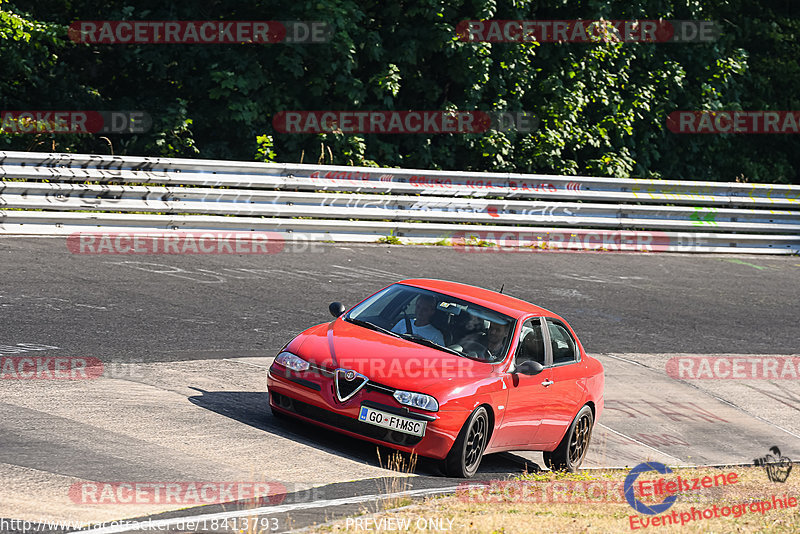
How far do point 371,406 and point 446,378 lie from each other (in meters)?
0.67

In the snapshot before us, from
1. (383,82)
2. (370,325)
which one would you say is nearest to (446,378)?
(370,325)

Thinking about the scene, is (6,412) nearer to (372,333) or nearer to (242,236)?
(372,333)

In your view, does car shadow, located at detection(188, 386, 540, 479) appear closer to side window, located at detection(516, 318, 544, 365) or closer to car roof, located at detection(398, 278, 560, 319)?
side window, located at detection(516, 318, 544, 365)

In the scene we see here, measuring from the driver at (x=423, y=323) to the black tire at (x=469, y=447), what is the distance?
33.8 inches

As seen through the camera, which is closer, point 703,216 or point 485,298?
point 485,298

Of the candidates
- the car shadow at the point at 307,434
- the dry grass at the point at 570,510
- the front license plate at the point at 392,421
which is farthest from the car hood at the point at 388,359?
the dry grass at the point at 570,510

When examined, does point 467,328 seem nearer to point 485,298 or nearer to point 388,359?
point 485,298

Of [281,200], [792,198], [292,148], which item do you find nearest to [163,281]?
[281,200]

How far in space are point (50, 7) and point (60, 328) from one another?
13714 millimetres

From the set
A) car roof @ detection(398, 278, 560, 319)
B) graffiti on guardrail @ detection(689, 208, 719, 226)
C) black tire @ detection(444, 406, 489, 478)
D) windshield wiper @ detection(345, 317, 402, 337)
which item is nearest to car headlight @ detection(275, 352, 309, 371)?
windshield wiper @ detection(345, 317, 402, 337)

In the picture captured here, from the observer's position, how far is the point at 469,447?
Result: 8.50 metres

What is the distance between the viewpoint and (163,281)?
541 inches

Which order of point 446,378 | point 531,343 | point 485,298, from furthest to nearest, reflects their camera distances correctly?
point 485,298
point 531,343
point 446,378

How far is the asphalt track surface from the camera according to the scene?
24.3ft
